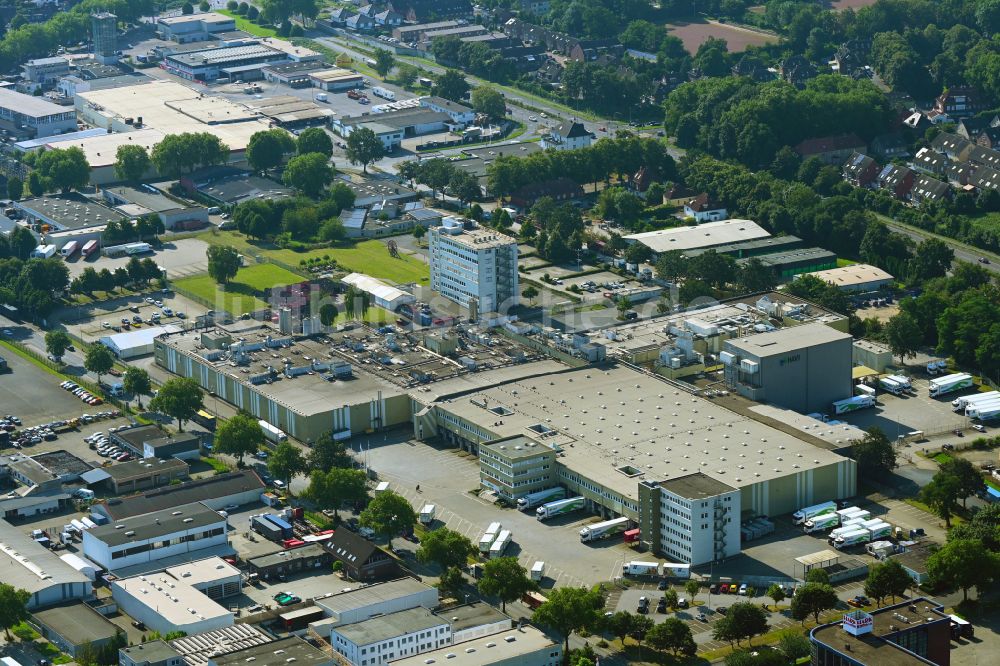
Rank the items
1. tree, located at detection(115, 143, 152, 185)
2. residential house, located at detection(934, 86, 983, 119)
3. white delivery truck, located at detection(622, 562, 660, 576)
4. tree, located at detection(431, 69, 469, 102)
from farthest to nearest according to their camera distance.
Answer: tree, located at detection(431, 69, 469, 102), residential house, located at detection(934, 86, 983, 119), tree, located at detection(115, 143, 152, 185), white delivery truck, located at detection(622, 562, 660, 576)

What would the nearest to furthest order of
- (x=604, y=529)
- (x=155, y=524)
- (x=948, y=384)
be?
(x=155, y=524) → (x=604, y=529) → (x=948, y=384)

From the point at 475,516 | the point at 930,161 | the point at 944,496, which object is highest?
the point at 930,161

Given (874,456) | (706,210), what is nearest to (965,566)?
(874,456)

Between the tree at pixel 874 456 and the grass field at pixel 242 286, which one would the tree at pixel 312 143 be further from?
the tree at pixel 874 456

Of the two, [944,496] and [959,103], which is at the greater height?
[959,103]

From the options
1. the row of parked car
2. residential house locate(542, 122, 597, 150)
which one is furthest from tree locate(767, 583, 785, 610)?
residential house locate(542, 122, 597, 150)

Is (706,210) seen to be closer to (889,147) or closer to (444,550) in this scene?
(889,147)

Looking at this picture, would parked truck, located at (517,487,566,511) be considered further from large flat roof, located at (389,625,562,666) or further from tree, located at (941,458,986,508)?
tree, located at (941,458,986,508)
